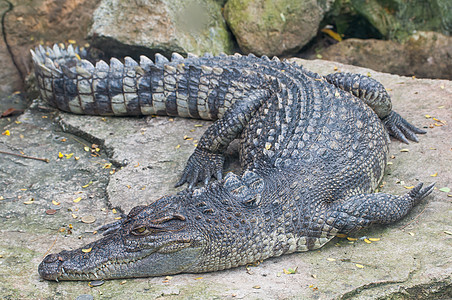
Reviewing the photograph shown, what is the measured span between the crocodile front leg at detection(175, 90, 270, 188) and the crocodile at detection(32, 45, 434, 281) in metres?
0.01

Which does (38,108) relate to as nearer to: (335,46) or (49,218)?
(49,218)

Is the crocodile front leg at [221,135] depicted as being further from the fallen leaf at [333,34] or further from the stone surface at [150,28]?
the fallen leaf at [333,34]

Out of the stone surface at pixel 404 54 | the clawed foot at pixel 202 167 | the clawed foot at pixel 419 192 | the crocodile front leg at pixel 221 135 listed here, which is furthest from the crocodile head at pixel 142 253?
the stone surface at pixel 404 54

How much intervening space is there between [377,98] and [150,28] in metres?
3.20

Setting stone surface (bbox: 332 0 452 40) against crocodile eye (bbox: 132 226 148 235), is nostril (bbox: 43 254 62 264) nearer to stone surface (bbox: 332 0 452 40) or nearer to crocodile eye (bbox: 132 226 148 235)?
crocodile eye (bbox: 132 226 148 235)

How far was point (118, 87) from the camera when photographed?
563cm

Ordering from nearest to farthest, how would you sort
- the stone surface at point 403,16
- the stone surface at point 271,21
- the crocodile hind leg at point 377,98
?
the crocodile hind leg at point 377,98 → the stone surface at point 271,21 → the stone surface at point 403,16

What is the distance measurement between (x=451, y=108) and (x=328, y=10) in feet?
8.71

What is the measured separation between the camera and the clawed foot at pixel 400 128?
5086 mm

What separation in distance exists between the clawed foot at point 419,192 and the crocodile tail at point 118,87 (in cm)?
258

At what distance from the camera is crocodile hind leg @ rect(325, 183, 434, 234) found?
12.2 feet

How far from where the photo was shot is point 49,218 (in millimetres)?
4211

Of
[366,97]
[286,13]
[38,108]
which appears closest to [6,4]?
[38,108]

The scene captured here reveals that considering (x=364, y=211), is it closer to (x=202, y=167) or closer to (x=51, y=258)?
(x=202, y=167)
